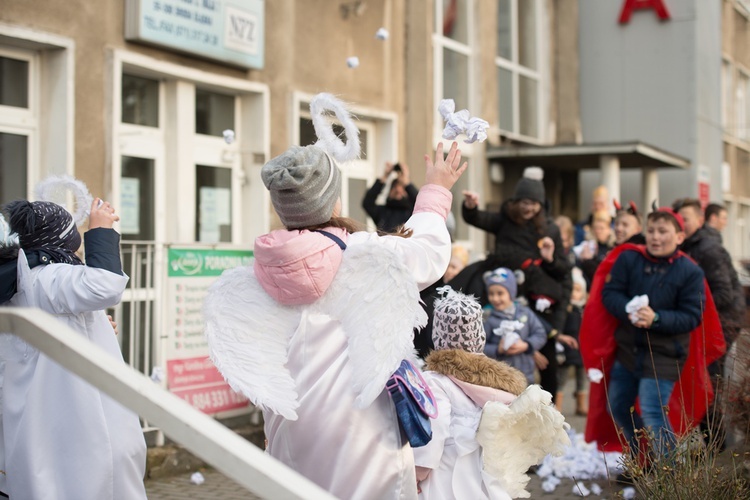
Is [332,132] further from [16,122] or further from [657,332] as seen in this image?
[16,122]

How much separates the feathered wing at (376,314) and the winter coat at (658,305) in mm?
3440

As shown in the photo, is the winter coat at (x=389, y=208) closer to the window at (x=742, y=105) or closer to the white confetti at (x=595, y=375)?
the white confetti at (x=595, y=375)

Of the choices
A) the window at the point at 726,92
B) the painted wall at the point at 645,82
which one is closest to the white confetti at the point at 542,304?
the painted wall at the point at 645,82

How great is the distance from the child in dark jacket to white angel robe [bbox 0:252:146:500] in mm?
3697

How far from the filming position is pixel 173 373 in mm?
7406

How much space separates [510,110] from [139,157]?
362 inches

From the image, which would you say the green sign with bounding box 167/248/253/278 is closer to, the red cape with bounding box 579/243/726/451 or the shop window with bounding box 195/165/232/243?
the shop window with bounding box 195/165/232/243

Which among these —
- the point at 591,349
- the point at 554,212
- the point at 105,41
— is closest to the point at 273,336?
the point at 591,349

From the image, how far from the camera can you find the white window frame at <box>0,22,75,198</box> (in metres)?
7.45

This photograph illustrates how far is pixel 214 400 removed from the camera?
7703 millimetres

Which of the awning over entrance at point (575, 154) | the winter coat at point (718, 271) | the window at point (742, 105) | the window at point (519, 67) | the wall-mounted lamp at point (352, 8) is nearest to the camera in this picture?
the winter coat at point (718, 271)

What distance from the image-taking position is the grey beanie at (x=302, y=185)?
3332 millimetres

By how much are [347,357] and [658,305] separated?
3711 millimetres

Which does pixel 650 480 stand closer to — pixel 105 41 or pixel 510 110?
pixel 105 41
